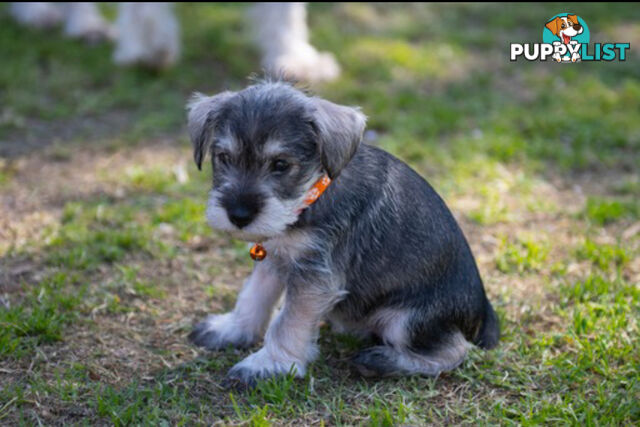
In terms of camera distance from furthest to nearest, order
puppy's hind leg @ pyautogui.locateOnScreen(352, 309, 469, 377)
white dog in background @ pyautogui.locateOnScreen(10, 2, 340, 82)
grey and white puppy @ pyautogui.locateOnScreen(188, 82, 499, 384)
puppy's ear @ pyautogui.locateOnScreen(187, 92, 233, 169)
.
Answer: white dog in background @ pyautogui.locateOnScreen(10, 2, 340, 82), puppy's hind leg @ pyautogui.locateOnScreen(352, 309, 469, 377), puppy's ear @ pyautogui.locateOnScreen(187, 92, 233, 169), grey and white puppy @ pyautogui.locateOnScreen(188, 82, 499, 384)

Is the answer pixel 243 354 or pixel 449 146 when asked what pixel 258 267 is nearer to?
pixel 243 354

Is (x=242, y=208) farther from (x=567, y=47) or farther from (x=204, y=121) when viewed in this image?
(x=567, y=47)

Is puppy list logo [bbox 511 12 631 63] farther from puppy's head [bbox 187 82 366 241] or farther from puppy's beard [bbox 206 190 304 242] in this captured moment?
puppy's beard [bbox 206 190 304 242]

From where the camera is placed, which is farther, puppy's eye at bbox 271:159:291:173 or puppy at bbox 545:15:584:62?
puppy at bbox 545:15:584:62

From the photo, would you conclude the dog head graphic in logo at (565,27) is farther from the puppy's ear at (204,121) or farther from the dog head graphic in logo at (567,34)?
the puppy's ear at (204,121)

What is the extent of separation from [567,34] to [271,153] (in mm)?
6971

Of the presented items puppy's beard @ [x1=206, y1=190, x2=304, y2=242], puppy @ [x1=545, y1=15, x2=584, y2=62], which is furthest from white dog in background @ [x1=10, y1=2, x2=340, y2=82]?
puppy's beard @ [x1=206, y1=190, x2=304, y2=242]

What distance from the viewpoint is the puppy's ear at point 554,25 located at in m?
8.97

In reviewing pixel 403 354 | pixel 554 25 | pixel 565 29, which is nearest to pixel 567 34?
pixel 565 29

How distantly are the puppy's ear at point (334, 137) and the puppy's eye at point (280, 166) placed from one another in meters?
0.18

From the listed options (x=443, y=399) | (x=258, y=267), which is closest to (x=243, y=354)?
(x=258, y=267)

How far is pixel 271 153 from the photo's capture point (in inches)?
130

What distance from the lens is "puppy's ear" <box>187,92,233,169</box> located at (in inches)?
140

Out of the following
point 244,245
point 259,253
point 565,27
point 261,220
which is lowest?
point 244,245
